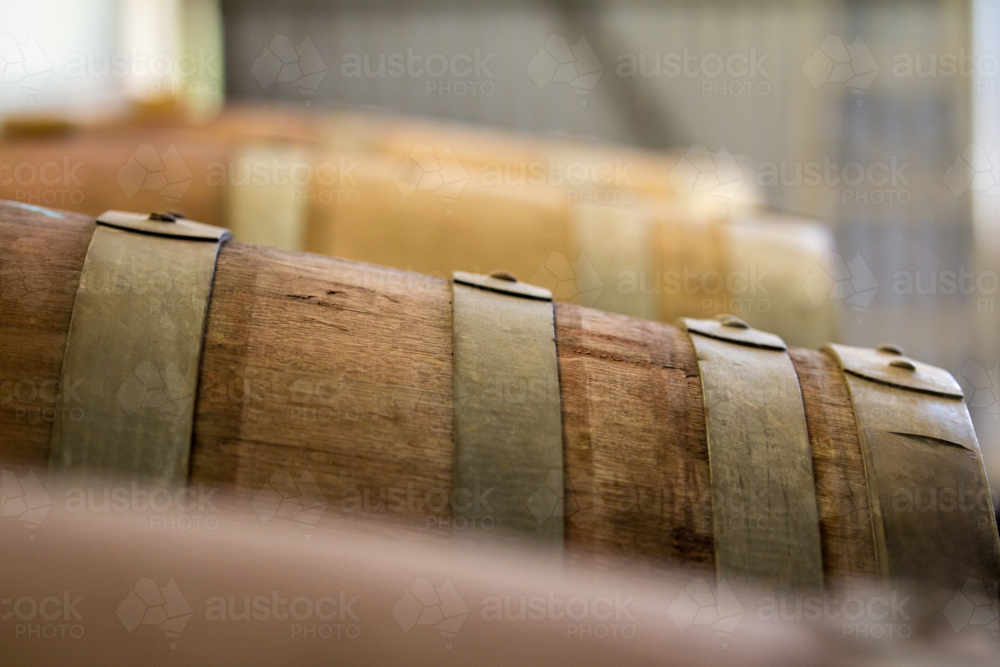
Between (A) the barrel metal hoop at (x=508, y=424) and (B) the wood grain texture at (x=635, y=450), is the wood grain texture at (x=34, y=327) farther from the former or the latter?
(B) the wood grain texture at (x=635, y=450)

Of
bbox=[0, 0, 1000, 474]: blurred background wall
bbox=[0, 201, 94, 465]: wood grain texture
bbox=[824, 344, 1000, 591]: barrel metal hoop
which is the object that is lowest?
bbox=[824, 344, 1000, 591]: barrel metal hoop

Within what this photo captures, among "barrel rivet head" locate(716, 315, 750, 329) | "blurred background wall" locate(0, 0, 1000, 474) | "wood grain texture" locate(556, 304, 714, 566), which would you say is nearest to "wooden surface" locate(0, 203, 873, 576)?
"wood grain texture" locate(556, 304, 714, 566)

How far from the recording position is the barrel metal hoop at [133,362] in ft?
2.29

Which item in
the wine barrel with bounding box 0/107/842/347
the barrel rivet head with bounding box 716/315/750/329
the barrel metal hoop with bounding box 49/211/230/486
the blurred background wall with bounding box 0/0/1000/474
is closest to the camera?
the barrel metal hoop with bounding box 49/211/230/486

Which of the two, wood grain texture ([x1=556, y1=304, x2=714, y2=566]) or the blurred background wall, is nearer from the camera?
wood grain texture ([x1=556, y1=304, x2=714, y2=566])

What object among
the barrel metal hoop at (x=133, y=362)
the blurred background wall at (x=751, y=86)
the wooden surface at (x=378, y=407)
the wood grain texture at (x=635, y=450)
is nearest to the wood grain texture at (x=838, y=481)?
the wooden surface at (x=378, y=407)

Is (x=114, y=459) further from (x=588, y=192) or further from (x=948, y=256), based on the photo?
(x=948, y=256)

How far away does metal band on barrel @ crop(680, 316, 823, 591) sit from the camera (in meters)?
0.77

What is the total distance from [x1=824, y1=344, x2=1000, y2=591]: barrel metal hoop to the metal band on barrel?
0.08 meters

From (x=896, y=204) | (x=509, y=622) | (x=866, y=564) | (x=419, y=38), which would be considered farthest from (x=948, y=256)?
(x=509, y=622)

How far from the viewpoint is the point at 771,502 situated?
0.78m

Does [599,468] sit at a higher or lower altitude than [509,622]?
higher

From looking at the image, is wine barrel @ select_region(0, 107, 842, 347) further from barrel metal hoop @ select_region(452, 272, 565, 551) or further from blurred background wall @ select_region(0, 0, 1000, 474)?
blurred background wall @ select_region(0, 0, 1000, 474)

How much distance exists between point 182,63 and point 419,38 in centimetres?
140
